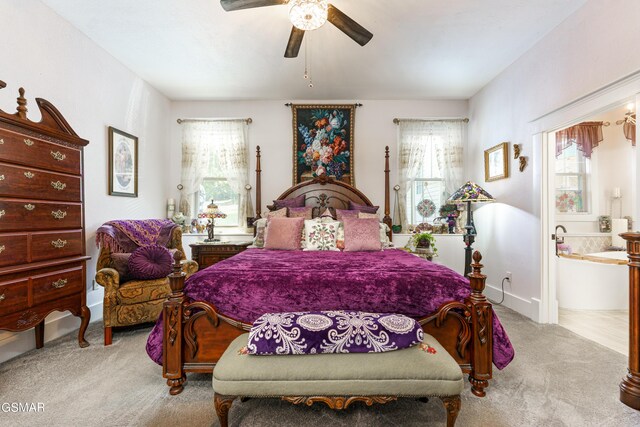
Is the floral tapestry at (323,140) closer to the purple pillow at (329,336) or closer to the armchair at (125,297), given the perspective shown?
the armchair at (125,297)

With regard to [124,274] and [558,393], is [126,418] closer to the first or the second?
[124,274]

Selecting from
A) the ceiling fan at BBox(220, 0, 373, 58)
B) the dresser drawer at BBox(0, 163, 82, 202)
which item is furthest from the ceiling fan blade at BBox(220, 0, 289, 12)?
the dresser drawer at BBox(0, 163, 82, 202)

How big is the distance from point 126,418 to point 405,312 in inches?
68.6

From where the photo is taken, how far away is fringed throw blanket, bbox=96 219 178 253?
9.62 feet

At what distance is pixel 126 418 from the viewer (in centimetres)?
166

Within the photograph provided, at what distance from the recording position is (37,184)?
2223 mm

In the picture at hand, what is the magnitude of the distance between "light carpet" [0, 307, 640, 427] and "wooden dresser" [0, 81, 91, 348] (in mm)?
412

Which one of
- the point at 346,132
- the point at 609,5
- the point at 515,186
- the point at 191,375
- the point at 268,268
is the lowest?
the point at 191,375

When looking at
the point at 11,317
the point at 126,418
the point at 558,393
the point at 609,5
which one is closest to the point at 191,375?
the point at 126,418

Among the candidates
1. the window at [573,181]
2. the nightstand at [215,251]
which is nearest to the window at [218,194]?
the nightstand at [215,251]

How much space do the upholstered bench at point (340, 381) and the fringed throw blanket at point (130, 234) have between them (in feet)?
7.38

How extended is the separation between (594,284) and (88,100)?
6183 millimetres

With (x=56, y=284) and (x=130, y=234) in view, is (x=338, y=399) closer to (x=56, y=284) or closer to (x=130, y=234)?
(x=56, y=284)

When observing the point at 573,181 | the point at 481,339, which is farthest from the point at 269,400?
the point at 573,181
